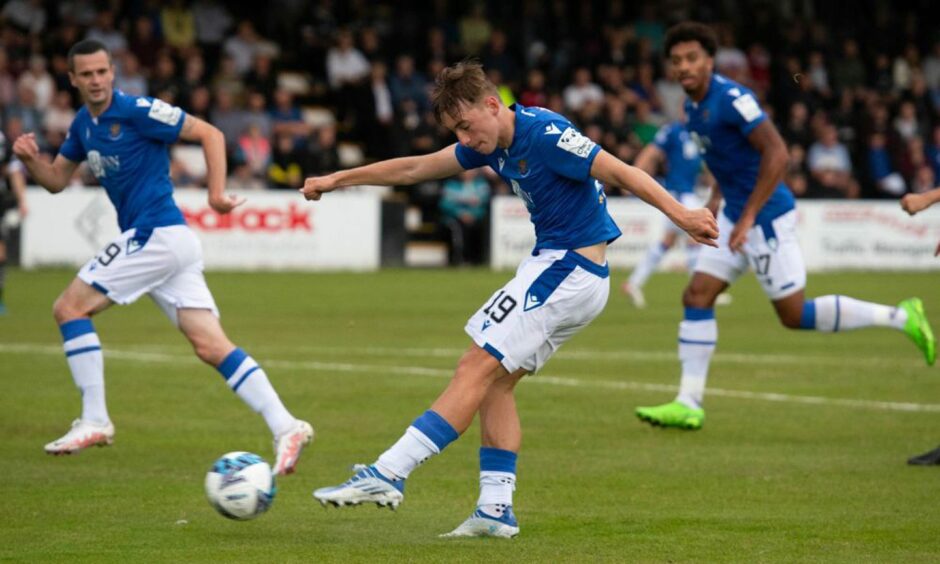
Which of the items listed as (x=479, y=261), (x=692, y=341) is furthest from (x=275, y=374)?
(x=479, y=261)

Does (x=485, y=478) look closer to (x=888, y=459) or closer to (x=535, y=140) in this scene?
(x=535, y=140)

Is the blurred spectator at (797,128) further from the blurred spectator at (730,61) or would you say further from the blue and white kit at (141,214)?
the blue and white kit at (141,214)

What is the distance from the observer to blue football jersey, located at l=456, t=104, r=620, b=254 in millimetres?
7055

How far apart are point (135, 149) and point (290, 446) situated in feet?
6.90

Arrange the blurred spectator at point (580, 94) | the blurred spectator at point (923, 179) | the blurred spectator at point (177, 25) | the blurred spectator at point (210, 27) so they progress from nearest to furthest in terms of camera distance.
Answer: the blurred spectator at point (177, 25) → the blurred spectator at point (210, 27) → the blurred spectator at point (580, 94) → the blurred spectator at point (923, 179)

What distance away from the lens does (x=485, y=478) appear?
24.2 feet

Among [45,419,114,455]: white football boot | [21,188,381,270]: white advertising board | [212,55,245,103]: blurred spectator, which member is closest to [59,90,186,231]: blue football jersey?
[45,419,114,455]: white football boot

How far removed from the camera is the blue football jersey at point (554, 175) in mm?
7055

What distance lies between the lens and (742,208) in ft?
35.5

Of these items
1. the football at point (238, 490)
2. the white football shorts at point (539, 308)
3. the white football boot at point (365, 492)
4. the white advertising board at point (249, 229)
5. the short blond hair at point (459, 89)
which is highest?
the short blond hair at point (459, 89)

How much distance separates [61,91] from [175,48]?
243cm

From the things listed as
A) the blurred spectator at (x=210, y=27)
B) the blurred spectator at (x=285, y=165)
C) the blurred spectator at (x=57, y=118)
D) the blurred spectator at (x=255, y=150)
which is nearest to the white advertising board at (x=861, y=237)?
the blurred spectator at (x=285, y=165)

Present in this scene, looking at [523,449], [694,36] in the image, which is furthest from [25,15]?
[523,449]

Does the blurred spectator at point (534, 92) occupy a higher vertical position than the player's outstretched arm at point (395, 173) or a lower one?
higher
